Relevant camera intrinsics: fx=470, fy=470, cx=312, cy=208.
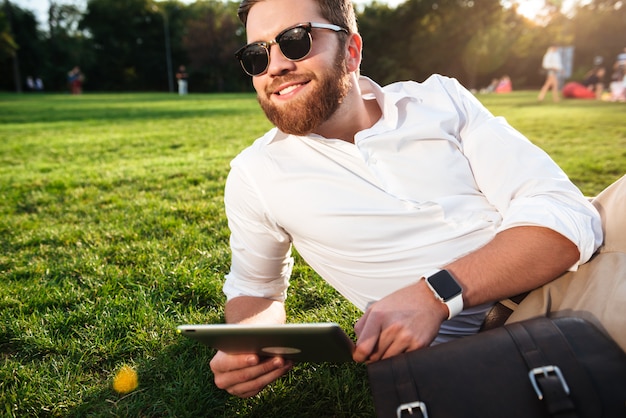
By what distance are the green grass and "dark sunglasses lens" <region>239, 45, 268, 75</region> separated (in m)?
1.44

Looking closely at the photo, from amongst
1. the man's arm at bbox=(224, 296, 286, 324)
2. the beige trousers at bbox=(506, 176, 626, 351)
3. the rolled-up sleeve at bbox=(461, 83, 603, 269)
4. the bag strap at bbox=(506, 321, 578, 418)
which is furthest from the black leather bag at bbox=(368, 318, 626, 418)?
the man's arm at bbox=(224, 296, 286, 324)

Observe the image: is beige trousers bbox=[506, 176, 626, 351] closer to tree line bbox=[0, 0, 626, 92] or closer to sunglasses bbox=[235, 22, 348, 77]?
sunglasses bbox=[235, 22, 348, 77]

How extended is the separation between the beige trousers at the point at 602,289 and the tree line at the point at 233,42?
140 ft

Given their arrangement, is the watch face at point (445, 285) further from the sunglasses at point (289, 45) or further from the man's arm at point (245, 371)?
the sunglasses at point (289, 45)

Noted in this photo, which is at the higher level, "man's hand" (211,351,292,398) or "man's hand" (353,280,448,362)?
"man's hand" (353,280,448,362)

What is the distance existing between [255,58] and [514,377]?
1.70 metres

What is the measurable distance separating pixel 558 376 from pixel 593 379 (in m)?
0.09

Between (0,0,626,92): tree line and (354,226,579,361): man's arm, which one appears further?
(0,0,626,92): tree line

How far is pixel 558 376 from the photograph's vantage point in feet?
4.05

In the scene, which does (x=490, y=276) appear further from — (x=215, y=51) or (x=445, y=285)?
(x=215, y=51)

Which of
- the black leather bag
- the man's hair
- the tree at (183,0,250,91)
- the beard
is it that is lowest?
the black leather bag

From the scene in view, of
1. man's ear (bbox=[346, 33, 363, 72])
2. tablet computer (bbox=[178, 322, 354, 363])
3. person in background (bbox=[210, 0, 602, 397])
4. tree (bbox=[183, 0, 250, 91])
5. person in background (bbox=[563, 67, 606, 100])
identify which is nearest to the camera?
tablet computer (bbox=[178, 322, 354, 363])

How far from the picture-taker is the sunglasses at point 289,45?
6.93 feet

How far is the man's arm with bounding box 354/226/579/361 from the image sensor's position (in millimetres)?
1555
